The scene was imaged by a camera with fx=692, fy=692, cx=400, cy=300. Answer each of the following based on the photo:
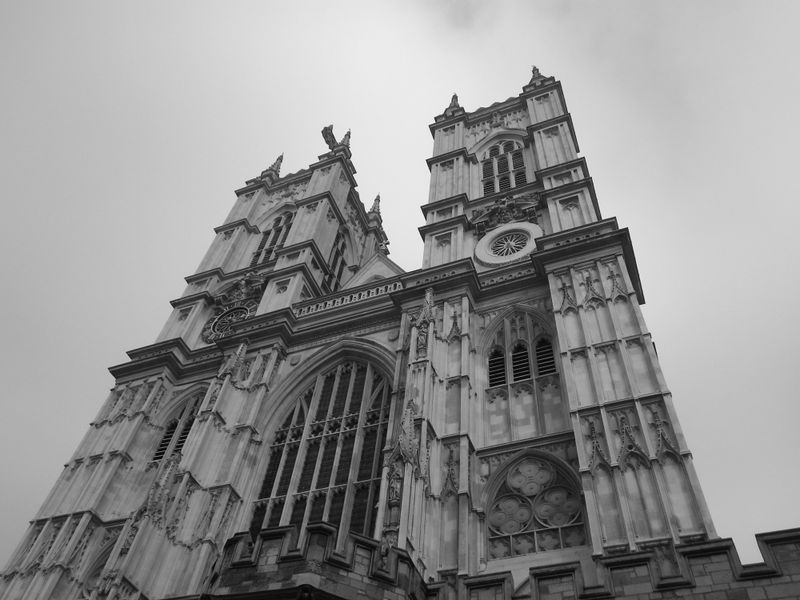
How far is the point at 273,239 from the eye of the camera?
3519 centimetres

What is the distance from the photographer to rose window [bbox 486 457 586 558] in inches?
632

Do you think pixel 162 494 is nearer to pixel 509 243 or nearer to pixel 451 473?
pixel 451 473

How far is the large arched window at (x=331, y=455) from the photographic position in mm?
19203

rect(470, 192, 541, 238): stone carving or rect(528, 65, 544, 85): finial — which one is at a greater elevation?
rect(528, 65, 544, 85): finial

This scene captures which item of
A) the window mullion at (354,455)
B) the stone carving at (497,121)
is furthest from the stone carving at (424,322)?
the stone carving at (497,121)

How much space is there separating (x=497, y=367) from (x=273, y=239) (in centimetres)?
1767

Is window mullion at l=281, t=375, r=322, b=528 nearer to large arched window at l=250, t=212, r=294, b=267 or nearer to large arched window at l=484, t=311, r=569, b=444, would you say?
large arched window at l=484, t=311, r=569, b=444

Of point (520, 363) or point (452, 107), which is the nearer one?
point (520, 363)

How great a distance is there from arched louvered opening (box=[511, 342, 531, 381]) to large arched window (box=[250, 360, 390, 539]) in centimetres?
414

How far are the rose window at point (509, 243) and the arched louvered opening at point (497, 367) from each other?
193 inches

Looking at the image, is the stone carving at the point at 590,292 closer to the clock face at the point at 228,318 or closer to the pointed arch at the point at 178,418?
the pointed arch at the point at 178,418

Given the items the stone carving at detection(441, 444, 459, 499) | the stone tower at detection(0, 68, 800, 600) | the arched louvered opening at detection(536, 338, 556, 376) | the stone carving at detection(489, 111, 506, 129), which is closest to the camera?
the stone tower at detection(0, 68, 800, 600)

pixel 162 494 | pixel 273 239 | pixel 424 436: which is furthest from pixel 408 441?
pixel 273 239

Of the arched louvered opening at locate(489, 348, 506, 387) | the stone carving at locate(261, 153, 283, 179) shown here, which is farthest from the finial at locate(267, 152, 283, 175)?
the arched louvered opening at locate(489, 348, 506, 387)
